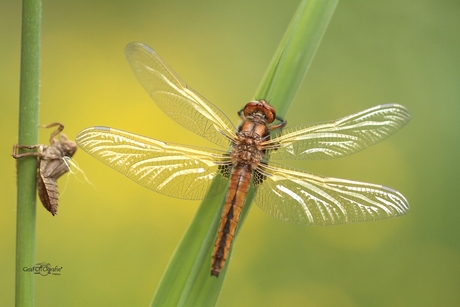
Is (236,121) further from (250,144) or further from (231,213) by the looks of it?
(231,213)

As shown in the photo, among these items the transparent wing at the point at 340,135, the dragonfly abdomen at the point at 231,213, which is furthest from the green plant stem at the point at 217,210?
the transparent wing at the point at 340,135

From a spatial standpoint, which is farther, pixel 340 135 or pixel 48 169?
pixel 340 135

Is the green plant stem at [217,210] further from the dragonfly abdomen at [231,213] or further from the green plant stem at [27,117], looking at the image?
the green plant stem at [27,117]

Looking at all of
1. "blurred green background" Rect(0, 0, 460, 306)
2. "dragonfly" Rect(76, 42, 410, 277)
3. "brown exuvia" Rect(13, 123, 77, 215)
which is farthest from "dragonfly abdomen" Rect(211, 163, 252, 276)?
"blurred green background" Rect(0, 0, 460, 306)

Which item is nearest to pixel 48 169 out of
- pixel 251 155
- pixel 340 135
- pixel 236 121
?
pixel 251 155

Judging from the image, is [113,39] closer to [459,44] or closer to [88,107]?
[88,107]

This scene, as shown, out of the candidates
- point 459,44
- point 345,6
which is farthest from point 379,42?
point 459,44

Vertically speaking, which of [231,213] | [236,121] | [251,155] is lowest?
[231,213]
